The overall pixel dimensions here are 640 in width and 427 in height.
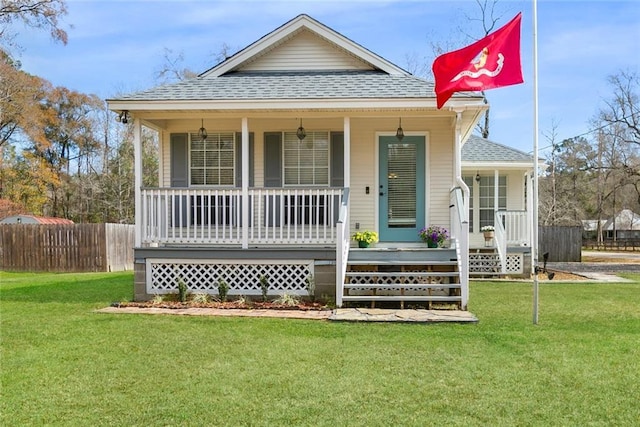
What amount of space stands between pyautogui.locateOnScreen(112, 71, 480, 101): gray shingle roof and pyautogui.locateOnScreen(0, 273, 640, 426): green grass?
3927mm

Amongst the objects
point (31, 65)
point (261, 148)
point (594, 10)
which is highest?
point (31, 65)

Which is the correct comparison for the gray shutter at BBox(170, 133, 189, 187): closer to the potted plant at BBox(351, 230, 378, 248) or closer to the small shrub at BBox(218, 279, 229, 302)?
the small shrub at BBox(218, 279, 229, 302)

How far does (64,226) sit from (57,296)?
27.6ft

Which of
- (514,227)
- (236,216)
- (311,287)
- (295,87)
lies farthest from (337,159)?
(514,227)

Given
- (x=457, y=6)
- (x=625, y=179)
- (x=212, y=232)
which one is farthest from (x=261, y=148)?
(x=625, y=179)

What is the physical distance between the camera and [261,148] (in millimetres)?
10523

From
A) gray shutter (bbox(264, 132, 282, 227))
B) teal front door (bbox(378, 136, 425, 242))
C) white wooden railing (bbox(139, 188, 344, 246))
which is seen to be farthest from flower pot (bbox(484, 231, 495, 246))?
gray shutter (bbox(264, 132, 282, 227))

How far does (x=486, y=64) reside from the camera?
7.05 metres

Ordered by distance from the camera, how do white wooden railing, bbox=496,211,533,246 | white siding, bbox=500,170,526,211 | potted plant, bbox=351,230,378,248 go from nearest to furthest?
1. potted plant, bbox=351,230,378,248
2. white wooden railing, bbox=496,211,533,246
3. white siding, bbox=500,170,526,211

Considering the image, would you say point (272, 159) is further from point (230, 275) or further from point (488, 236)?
point (488, 236)

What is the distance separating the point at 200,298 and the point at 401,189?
4313 mm

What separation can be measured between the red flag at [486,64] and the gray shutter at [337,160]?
3.15 metres

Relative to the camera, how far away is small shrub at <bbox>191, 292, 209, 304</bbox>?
876 cm

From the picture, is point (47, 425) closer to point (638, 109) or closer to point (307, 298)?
point (307, 298)
